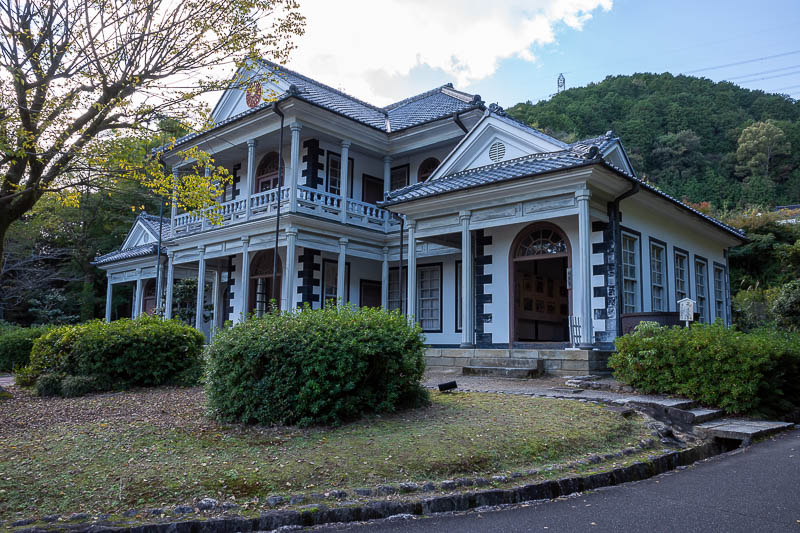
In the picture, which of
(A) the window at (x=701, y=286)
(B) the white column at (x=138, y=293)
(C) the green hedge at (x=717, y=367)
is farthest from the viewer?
(B) the white column at (x=138, y=293)

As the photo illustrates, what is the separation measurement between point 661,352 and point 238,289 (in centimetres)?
1529

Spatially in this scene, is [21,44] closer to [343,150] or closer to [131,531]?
[131,531]

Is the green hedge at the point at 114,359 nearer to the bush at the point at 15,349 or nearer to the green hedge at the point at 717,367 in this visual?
the bush at the point at 15,349

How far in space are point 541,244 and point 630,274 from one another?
2.10 meters

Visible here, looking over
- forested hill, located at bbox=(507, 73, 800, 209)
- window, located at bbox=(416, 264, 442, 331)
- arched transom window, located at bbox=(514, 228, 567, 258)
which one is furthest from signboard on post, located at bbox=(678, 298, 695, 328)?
forested hill, located at bbox=(507, 73, 800, 209)

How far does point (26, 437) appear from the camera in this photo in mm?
6277

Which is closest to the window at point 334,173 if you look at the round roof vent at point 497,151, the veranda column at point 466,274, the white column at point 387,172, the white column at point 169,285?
the white column at point 387,172

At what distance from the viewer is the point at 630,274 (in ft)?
44.5

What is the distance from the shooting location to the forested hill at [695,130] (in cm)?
3856

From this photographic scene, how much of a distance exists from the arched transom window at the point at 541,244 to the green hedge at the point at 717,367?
4.57m

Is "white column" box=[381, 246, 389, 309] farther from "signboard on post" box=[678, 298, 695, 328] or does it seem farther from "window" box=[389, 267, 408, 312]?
"signboard on post" box=[678, 298, 695, 328]

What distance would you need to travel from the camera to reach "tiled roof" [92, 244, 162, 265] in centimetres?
2445

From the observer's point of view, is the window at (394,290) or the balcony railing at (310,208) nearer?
the balcony railing at (310,208)

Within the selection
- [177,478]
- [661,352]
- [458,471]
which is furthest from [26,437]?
[661,352]
